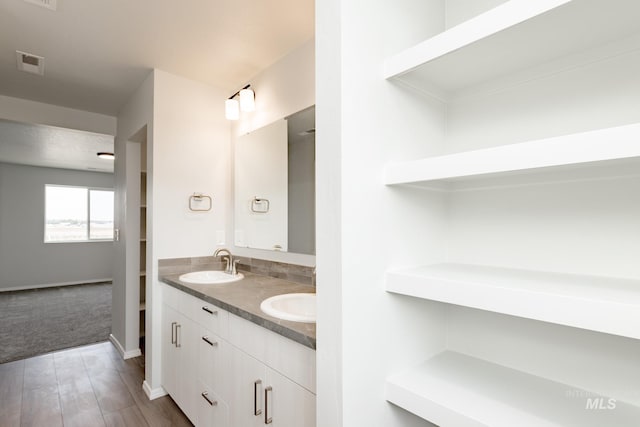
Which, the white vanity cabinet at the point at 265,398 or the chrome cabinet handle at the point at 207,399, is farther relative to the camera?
the chrome cabinet handle at the point at 207,399

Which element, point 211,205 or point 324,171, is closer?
point 324,171

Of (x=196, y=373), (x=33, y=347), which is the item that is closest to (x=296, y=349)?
(x=196, y=373)

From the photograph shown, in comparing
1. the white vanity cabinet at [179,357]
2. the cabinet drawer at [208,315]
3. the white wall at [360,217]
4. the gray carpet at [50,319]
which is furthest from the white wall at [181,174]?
the white wall at [360,217]

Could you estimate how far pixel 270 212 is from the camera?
2.39m

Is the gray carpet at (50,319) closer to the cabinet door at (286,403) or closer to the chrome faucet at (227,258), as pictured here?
the chrome faucet at (227,258)

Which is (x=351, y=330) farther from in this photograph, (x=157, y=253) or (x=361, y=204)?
(x=157, y=253)

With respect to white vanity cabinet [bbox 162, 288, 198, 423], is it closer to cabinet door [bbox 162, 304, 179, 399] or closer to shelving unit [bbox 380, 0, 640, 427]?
cabinet door [bbox 162, 304, 179, 399]

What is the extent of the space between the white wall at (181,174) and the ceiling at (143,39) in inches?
7.4

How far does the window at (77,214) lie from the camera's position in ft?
21.1

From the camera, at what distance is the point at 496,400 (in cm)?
87

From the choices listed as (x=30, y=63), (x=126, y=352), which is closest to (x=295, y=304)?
(x=126, y=352)

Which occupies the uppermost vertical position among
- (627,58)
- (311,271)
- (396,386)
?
(627,58)

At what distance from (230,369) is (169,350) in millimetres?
959

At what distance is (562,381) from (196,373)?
184 cm
